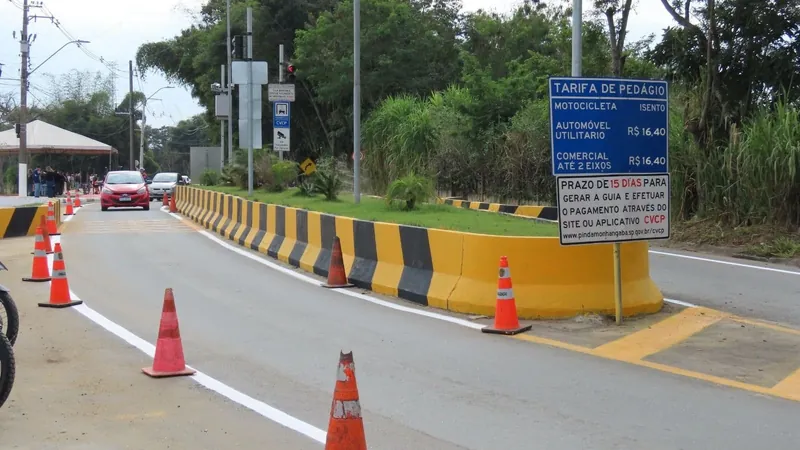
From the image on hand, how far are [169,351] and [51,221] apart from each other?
626 inches

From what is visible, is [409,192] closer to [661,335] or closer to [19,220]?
[661,335]

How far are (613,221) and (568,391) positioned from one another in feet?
9.87

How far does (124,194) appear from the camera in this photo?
32.2 metres

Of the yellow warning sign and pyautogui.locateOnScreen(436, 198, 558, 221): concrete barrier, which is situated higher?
the yellow warning sign

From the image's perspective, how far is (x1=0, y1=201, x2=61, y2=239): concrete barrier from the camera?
20.8 meters

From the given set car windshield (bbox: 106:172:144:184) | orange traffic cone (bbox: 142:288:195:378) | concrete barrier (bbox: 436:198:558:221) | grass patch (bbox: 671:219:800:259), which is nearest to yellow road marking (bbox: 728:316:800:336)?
orange traffic cone (bbox: 142:288:195:378)

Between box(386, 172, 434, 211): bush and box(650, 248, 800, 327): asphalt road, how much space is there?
15.4ft

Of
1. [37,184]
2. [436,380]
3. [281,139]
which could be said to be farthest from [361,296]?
[37,184]

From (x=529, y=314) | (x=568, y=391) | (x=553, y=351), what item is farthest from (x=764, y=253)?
(x=568, y=391)

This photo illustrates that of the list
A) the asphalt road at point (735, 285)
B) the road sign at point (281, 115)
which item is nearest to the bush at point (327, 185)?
the road sign at point (281, 115)

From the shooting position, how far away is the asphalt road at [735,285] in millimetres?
10453

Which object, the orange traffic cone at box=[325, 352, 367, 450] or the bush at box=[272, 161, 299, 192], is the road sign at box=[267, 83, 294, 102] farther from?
the orange traffic cone at box=[325, 352, 367, 450]

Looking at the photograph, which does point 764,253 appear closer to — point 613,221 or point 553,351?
point 613,221

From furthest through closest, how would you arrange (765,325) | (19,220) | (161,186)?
(161,186)
(19,220)
(765,325)
